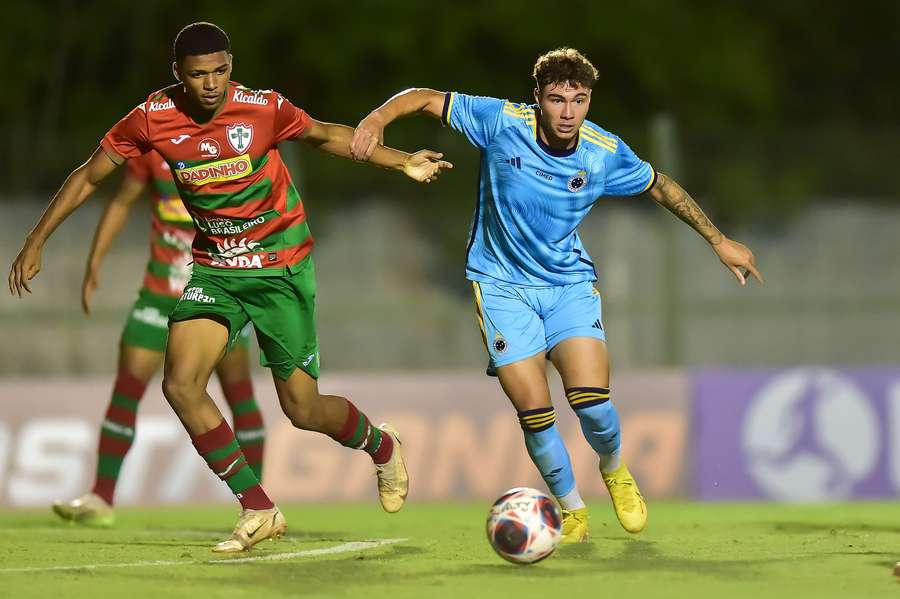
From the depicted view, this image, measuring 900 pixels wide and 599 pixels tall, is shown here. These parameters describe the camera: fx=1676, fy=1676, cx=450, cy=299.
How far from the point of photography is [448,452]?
13930 mm

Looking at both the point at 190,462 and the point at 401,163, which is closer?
the point at 401,163

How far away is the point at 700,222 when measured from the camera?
8.68 m

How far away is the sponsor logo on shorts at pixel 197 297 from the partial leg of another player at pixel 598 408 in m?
1.75

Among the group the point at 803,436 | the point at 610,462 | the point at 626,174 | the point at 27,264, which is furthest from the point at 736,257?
the point at 803,436

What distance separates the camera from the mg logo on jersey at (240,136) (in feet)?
26.1

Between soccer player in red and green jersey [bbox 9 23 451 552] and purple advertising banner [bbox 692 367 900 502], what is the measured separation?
6141 millimetres

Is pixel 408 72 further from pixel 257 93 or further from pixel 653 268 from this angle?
pixel 257 93

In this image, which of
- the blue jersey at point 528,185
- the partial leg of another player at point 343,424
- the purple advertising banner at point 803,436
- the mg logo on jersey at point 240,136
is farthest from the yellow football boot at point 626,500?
the purple advertising banner at point 803,436

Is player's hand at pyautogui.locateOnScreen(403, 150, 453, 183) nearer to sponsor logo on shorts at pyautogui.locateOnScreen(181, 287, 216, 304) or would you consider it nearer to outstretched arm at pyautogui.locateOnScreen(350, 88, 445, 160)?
outstretched arm at pyautogui.locateOnScreen(350, 88, 445, 160)

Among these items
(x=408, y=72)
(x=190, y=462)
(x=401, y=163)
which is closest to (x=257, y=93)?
(x=401, y=163)

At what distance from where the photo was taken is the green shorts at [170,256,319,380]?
8023 mm

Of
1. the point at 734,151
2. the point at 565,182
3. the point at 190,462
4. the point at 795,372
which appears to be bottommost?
the point at 190,462

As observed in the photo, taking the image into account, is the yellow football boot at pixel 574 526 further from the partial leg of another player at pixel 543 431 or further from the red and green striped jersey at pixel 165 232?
the red and green striped jersey at pixel 165 232

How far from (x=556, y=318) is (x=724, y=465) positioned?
5.69 m
